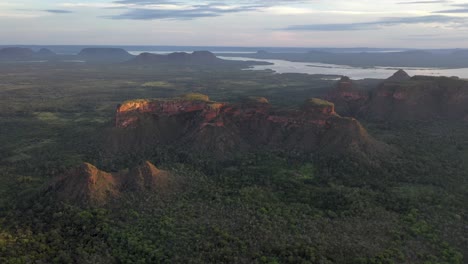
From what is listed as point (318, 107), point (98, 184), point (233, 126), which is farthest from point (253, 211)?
point (318, 107)

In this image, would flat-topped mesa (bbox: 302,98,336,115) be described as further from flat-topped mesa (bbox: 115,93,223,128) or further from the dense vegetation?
flat-topped mesa (bbox: 115,93,223,128)

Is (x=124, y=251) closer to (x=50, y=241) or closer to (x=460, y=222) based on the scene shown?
(x=50, y=241)

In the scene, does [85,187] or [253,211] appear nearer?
[253,211]

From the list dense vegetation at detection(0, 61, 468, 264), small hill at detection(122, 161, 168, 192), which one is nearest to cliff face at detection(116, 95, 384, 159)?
dense vegetation at detection(0, 61, 468, 264)

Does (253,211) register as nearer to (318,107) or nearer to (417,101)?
(318,107)

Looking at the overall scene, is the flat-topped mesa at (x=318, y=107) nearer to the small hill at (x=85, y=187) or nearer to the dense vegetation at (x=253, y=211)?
the dense vegetation at (x=253, y=211)

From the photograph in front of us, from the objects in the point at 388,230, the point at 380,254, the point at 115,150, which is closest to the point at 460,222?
the point at 388,230

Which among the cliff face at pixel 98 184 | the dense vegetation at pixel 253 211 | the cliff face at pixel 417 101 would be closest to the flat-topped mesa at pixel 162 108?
the dense vegetation at pixel 253 211
